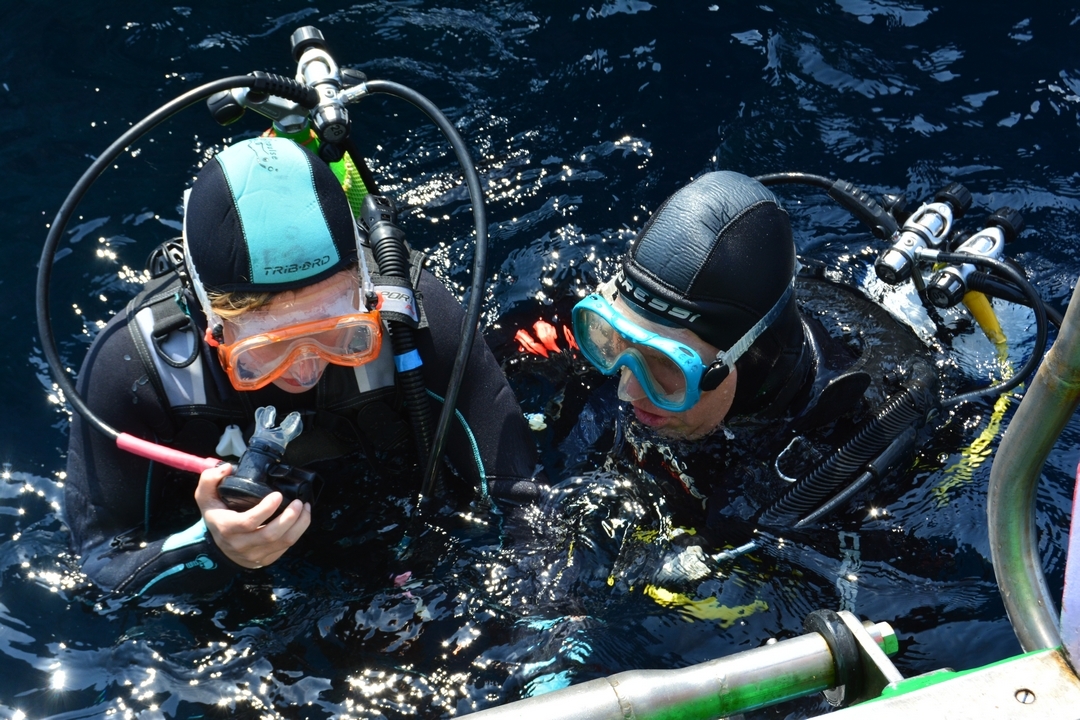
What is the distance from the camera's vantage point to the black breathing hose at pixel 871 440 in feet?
8.71

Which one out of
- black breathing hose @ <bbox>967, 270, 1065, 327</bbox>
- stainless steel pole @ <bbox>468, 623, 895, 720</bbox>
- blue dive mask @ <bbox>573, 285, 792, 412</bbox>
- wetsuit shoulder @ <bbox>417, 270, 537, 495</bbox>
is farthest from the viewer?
wetsuit shoulder @ <bbox>417, 270, 537, 495</bbox>

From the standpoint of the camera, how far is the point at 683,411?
281cm

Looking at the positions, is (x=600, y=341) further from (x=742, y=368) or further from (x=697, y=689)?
(x=697, y=689)

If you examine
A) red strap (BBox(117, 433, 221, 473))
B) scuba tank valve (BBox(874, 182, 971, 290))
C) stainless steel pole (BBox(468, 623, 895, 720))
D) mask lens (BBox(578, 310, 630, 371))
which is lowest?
red strap (BBox(117, 433, 221, 473))

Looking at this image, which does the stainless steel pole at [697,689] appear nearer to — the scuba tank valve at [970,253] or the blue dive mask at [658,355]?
the blue dive mask at [658,355]

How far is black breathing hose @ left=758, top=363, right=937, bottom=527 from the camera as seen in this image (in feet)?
8.71

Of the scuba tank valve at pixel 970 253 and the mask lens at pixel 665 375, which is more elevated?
the scuba tank valve at pixel 970 253

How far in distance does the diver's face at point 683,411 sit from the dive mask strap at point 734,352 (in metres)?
0.05

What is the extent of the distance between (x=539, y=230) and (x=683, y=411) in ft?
5.82

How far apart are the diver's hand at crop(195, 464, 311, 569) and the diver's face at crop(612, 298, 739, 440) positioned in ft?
3.34

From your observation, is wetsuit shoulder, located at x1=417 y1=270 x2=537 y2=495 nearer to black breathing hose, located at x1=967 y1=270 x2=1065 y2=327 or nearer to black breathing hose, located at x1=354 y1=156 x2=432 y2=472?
black breathing hose, located at x1=354 y1=156 x2=432 y2=472

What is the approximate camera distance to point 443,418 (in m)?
2.85

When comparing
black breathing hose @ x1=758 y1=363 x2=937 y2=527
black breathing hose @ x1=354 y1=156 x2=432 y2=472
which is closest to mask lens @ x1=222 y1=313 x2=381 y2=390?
black breathing hose @ x1=354 y1=156 x2=432 y2=472

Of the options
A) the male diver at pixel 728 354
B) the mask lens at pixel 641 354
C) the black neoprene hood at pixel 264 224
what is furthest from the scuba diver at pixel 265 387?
the male diver at pixel 728 354
